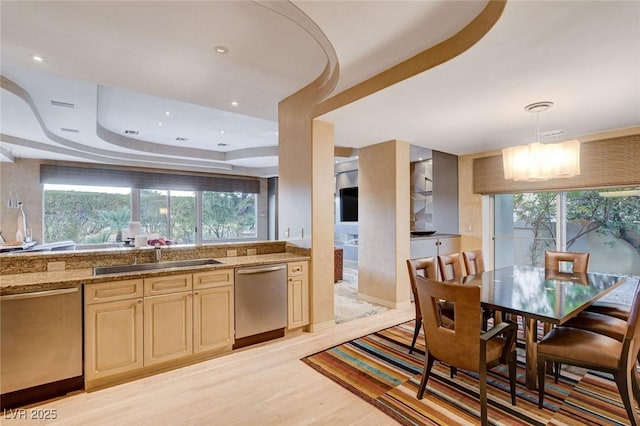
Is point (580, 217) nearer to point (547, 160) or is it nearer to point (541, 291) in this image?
point (547, 160)

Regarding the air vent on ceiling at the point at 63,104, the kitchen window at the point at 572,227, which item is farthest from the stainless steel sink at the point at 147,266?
the kitchen window at the point at 572,227

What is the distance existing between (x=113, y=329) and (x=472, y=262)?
3.70 m

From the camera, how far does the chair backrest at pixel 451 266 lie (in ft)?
10.8

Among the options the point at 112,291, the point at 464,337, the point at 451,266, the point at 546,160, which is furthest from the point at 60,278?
the point at 546,160

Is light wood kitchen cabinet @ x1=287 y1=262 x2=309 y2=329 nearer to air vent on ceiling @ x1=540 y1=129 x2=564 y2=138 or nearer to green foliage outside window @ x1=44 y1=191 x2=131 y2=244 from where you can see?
air vent on ceiling @ x1=540 y1=129 x2=564 y2=138

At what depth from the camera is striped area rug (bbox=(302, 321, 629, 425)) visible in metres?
2.14

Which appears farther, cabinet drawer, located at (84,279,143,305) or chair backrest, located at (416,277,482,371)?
cabinet drawer, located at (84,279,143,305)

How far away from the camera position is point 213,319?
3.00 meters

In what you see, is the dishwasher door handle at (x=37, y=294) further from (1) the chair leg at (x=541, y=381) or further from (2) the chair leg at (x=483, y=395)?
(1) the chair leg at (x=541, y=381)

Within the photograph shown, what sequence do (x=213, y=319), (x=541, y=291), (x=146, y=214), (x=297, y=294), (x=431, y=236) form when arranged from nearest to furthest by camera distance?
(x=541, y=291) < (x=213, y=319) < (x=297, y=294) < (x=431, y=236) < (x=146, y=214)

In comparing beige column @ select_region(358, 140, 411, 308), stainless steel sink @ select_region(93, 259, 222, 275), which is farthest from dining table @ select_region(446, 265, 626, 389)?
stainless steel sink @ select_region(93, 259, 222, 275)

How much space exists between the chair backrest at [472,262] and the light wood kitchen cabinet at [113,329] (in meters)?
3.37

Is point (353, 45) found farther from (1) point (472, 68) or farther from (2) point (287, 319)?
(2) point (287, 319)

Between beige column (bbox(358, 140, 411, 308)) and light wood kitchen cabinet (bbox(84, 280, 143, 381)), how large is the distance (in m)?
3.31
